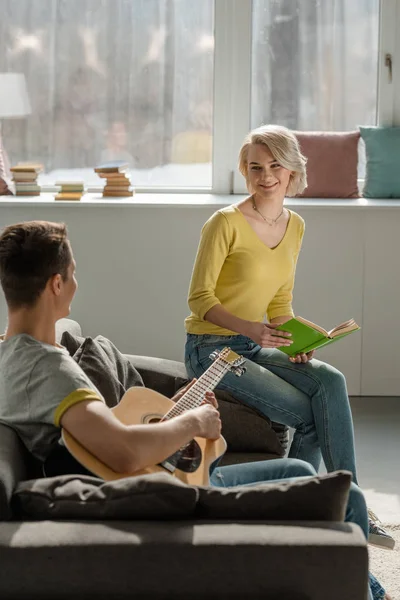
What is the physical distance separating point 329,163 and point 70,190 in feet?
4.15

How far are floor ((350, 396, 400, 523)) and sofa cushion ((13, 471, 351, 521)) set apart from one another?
1621 mm

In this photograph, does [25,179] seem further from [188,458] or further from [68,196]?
[188,458]

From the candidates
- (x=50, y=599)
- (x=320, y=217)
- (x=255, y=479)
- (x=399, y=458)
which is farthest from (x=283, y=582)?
(x=320, y=217)

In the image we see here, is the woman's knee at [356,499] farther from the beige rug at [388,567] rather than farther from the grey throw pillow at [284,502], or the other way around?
the beige rug at [388,567]

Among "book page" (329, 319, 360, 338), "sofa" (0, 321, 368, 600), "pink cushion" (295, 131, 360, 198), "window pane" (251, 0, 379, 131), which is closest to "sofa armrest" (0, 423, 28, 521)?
"sofa" (0, 321, 368, 600)

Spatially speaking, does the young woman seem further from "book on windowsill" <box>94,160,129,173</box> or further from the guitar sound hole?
"book on windowsill" <box>94,160,129,173</box>

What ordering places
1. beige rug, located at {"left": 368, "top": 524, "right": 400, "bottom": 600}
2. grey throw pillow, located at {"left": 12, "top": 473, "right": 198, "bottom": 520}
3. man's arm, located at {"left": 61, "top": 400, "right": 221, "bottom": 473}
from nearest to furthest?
grey throw pillow, located at {"left": 12, "top": 473, "right": 198, "bottom": 520} < man's arm, located at {"left": 61, "top": 400, "right": 221, "bottom": 473} < beige rug, located at {"left": 368, "top": 524, "right": 400, "bottom": 600}

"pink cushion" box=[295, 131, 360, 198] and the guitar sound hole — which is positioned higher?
"pink cushion" box=[295, 131, 360, 198]

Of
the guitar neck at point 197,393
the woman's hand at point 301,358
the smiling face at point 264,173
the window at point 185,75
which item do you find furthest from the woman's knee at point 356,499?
the window at point 185,75

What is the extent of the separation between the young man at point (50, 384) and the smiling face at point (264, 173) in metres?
1.26

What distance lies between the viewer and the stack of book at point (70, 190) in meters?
4.95

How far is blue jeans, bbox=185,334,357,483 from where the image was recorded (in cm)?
301

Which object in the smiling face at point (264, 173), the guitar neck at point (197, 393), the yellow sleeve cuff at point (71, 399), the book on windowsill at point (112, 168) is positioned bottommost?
the guitar neck at point (197, 393)

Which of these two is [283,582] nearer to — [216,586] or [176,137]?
[216,586]
